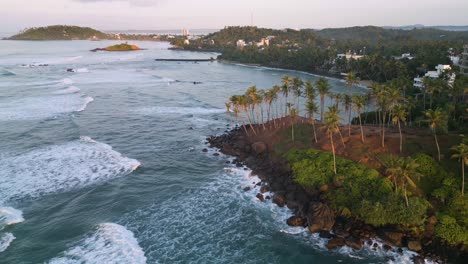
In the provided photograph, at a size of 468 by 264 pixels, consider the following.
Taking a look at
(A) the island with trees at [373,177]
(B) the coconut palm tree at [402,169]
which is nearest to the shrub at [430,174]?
(A) the island with trees at [373,177]

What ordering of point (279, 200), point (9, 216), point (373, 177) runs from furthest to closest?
1. point (279, 200)
2. point (373, 177)
3. point (9, 216)

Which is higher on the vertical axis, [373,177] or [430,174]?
[430,174]

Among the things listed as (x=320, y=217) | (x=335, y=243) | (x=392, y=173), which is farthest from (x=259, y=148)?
(x=335, y=243)

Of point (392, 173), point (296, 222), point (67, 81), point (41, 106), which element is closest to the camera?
point (392, 173)

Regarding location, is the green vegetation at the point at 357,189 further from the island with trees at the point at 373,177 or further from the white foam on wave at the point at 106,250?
the white foam on wave at the point at 106,250

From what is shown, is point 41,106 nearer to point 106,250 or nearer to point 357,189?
point 106,250
